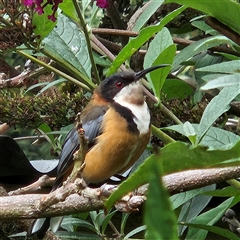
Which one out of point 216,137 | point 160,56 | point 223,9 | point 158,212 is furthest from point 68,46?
point 158,212

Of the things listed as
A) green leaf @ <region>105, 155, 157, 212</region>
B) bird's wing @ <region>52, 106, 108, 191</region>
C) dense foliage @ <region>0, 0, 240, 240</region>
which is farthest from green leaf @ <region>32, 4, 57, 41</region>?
green leaf @ <region>105, 155, 157, 212</region>

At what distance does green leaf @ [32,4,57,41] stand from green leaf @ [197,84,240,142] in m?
0.38

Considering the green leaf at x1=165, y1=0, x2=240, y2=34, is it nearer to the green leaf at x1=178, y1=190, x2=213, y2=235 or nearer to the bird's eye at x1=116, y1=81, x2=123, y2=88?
the green leaf at x1=178, y1=190, x2=213, y2=235

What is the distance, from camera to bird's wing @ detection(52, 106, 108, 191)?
4.34ft

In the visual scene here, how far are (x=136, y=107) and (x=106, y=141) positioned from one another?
17 centimetres

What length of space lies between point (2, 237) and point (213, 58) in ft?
2.54

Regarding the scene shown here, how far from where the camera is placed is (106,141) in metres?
1.32

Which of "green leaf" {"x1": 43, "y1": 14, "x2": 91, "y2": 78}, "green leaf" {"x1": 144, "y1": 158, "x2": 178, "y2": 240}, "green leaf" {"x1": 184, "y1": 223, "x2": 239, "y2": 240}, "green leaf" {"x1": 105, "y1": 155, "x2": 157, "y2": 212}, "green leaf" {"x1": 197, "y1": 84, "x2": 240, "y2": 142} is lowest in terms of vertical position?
"green leaf" {"x1": 184, "y1": 223, "x2": 239, "y2": 240}

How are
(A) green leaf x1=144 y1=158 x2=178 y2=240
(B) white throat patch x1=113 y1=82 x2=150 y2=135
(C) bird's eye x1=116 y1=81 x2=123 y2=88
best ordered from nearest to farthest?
(A) green leaf x1=144 y1=158 x2=178 y2=240
(B) white throat patch x1=113 y1=82 x2=150 y2=135
(C) bird's eye x1=116 y1=81 x2=123 y2=88

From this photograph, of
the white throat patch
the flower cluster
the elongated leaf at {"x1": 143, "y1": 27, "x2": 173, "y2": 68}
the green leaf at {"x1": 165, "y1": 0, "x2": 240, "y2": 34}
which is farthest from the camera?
the white throat patch

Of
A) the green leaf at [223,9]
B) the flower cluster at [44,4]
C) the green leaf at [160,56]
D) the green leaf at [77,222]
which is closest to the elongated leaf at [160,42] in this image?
the green leaf at [160,56]

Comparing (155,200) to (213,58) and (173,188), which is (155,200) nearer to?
(173,188)

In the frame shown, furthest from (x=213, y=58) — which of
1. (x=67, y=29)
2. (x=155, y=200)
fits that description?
(x=155, y=200)

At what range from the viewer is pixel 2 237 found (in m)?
1.38
